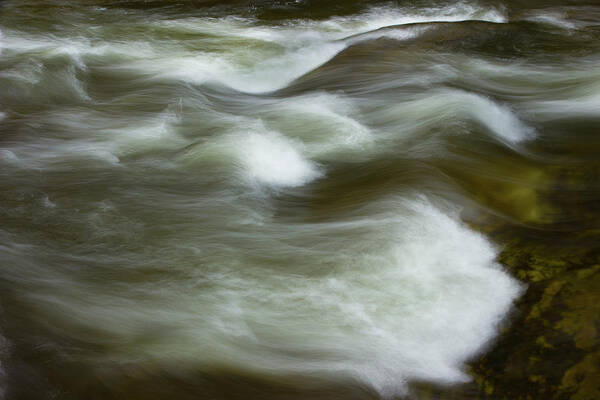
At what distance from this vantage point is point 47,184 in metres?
4.35

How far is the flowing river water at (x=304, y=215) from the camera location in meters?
2.70

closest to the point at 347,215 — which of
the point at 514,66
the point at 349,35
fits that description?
the point at 514,66

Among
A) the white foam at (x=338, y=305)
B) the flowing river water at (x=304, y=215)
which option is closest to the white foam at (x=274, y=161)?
the flowing river water at (x=304, y=215)

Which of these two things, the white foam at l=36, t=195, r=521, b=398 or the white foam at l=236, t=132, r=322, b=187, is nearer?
the white foam at l=36, t=195, r=521, b=398

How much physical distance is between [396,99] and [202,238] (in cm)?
252

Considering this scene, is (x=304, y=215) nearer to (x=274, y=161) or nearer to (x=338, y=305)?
(x=274, y=161)

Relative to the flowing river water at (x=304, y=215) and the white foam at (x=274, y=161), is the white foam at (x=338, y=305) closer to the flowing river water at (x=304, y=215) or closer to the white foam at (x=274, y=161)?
the flowing river water at (x=304, y=215)

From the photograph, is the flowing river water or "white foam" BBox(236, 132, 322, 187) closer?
the flowing river water

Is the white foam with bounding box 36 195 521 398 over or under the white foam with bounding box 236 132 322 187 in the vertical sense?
under

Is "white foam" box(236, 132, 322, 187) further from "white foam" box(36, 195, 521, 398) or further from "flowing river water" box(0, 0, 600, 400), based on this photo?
"white foam" box(36, 195, 521, 398)

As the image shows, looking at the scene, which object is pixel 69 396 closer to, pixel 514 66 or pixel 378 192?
pixel 378 192

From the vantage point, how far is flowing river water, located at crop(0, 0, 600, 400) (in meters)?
2.70

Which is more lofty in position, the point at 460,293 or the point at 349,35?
the point at 349,35

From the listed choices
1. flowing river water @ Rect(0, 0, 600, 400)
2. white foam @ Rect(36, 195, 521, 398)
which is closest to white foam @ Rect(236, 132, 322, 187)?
flowing river water @ Rect(0, 0, 600, 400)
